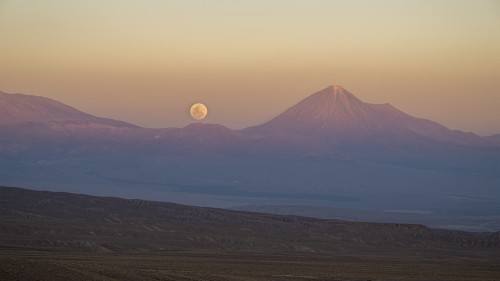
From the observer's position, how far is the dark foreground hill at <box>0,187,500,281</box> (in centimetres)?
5298

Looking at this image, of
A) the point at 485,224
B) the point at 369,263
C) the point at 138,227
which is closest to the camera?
the point at 369,263

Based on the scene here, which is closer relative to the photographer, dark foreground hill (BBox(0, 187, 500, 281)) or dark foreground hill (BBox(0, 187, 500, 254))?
dark foreground hill (BBox(0, 187, 500, 281))

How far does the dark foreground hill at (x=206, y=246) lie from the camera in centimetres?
5298

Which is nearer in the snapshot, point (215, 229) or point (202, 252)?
point (202, 252)

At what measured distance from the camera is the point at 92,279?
41531mm

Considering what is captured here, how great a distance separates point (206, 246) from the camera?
8219 centimetres

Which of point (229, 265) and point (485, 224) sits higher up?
point (485, 224)

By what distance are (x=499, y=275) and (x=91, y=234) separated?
3173cm

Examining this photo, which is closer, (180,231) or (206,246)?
(206,246)

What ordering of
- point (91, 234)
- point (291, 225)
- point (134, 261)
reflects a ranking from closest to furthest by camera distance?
point (134, 261) < point (91, 234) < point (291, 225)

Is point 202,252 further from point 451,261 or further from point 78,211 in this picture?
point 78,211

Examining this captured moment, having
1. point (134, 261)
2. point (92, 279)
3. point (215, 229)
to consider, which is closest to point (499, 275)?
point (134, 261)

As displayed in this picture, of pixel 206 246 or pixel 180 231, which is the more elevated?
pixel 180 231

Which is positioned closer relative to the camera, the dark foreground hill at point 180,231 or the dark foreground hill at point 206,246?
the dark foreground hill at point 206,246
